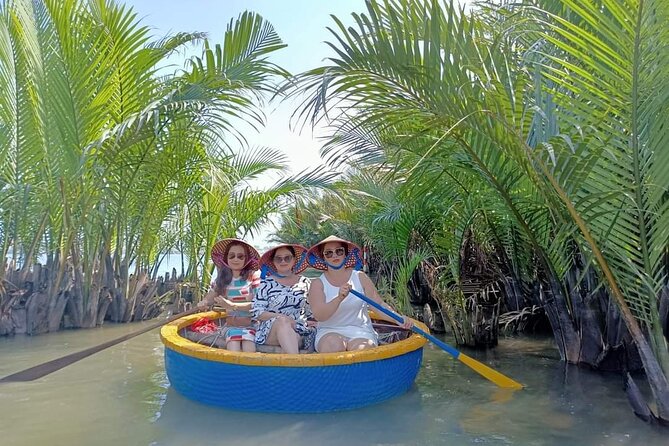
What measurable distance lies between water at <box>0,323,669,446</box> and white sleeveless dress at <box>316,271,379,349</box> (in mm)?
545

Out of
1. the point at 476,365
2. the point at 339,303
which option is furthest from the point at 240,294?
the point at 476,365

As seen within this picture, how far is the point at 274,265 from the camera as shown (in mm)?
4500

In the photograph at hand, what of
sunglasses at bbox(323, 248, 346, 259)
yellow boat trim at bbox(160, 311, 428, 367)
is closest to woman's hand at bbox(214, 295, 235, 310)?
yellow boat trim at bbox(160, 311, 428, 367)

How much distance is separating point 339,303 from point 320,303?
15 centimetres

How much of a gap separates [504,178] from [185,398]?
9.16 ft

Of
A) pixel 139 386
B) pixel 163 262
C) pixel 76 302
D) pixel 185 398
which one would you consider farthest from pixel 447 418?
pixel 163 262

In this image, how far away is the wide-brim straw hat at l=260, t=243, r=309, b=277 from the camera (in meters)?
4.44

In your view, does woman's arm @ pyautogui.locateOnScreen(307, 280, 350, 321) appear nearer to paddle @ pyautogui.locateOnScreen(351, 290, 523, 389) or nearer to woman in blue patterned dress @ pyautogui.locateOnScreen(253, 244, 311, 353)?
paddle @ pyautogui.locateOnScreen(351, 290, 523, 389)

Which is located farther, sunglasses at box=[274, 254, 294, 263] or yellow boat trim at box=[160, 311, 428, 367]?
sunglasses at box=[274, 254, 294, 263]

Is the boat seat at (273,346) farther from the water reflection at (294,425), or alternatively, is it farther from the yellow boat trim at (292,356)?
the water reflection at (294,425)

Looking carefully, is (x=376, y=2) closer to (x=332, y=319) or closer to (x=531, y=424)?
(x=332, y=319)

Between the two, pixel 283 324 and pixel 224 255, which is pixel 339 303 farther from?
pixel 224 255

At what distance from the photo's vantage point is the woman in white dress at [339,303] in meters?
3.88

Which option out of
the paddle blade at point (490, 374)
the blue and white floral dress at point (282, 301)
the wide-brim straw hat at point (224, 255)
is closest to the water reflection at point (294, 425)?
the paddle blade at point (490, 374)
